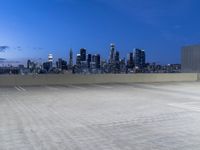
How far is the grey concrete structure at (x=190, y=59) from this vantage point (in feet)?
133

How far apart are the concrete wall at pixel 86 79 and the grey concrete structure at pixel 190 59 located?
7.21 meters

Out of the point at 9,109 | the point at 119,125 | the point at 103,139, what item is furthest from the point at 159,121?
the point at 9,109

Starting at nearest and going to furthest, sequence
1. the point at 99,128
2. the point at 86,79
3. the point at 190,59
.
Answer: the point at 99,128 < the point at 86,79 < the point at 190,59

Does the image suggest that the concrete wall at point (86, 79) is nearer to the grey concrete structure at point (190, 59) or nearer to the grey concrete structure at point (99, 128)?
the grey concrete structure at point (190, 59)

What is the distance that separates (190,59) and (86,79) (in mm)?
17496

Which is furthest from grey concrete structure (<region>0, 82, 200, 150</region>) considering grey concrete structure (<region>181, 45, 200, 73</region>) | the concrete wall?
grey concrete structure (<region>181, 45, 200, 73</region>)

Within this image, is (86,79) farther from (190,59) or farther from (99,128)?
(99,128)

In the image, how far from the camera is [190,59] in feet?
137

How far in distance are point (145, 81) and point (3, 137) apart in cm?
2432

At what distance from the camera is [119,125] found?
908 centimetres

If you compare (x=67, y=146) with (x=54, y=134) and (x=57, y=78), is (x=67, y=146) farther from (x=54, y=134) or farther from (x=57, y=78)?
(x=57, y=78)

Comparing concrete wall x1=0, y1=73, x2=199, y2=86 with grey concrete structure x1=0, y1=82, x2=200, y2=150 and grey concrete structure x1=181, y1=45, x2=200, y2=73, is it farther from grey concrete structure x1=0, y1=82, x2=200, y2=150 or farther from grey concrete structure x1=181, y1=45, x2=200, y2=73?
grey concrete structure x1=0, y1=82, x2=200, y2=150

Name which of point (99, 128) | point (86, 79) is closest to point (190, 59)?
point (86, 79)

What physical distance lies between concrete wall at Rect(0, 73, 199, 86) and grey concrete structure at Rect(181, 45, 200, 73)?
7.21m
